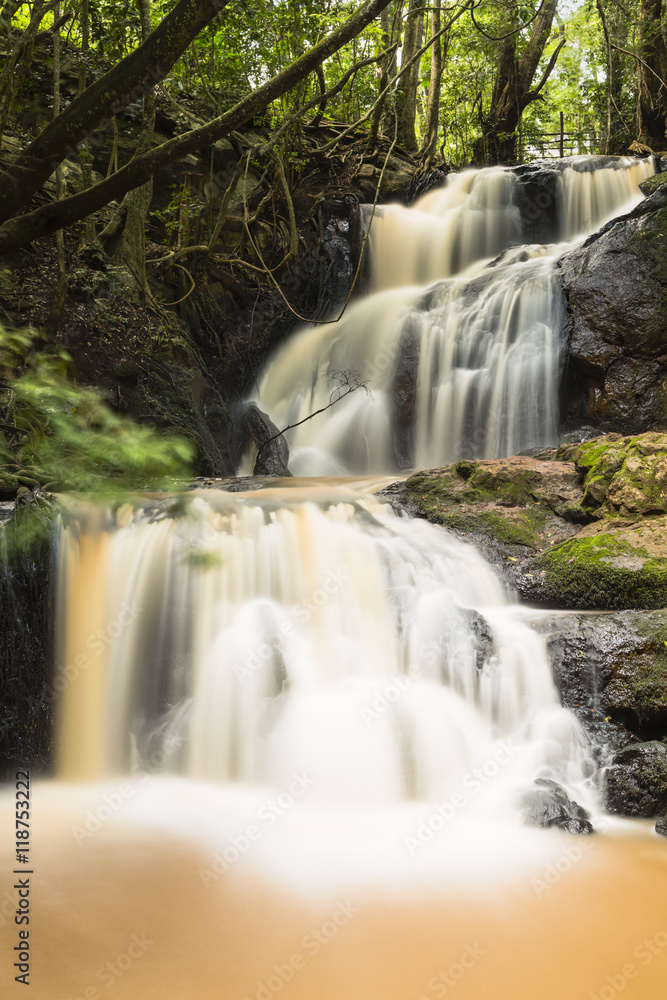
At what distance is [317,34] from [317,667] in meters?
9.28

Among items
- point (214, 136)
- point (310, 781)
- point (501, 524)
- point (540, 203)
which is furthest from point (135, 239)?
point (540, 203)

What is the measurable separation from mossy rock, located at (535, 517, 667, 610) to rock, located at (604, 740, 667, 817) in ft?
3.87

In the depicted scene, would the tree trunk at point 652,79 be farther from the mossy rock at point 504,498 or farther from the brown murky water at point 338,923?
the brown murky water at point 338,923

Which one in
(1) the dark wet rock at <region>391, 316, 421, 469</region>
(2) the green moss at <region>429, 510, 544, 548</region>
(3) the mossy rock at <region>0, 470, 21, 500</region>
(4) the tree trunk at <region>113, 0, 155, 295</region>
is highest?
(4) the tree trunk at <region>113, 0, 155, 295</region>

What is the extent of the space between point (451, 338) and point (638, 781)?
6.75 metres

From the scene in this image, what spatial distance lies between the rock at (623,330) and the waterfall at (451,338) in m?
0.34

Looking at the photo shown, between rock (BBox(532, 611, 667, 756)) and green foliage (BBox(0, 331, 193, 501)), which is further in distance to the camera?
rock (BBox(532, 611, 667, 756))

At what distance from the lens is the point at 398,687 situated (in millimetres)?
4367

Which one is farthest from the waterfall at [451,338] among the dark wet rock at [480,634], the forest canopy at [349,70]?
the dark wet rock at [480,634]

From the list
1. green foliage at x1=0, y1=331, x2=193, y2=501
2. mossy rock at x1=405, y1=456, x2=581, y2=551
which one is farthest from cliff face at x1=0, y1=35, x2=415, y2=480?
mossy rock at x1=405, y1=456, x2=581, y2=551

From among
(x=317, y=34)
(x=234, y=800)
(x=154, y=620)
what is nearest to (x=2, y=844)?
(x=234, y=800)

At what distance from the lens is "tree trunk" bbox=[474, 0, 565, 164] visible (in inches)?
554

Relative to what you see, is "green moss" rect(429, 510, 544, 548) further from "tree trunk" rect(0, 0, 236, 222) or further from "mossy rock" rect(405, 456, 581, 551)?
"tree trunk" rect(0, 0, 236, 222)

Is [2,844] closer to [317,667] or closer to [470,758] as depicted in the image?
[317,667]
